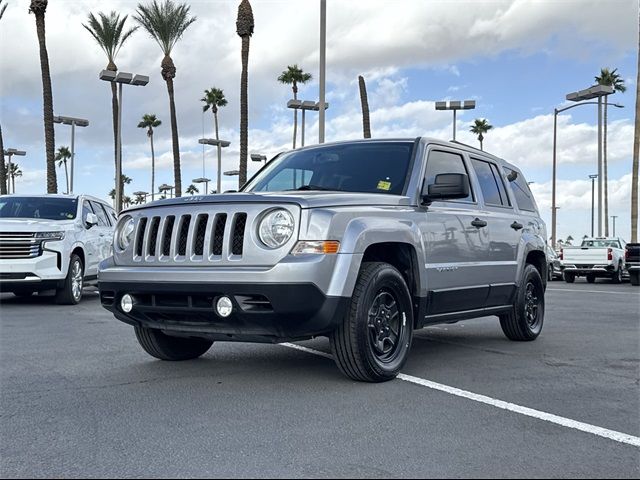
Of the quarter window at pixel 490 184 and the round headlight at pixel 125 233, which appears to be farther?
the quarter window at pixel 490 184

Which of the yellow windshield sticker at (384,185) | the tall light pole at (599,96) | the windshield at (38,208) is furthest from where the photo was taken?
the tall light pole at (599,96)

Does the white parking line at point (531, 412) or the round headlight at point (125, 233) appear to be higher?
the round headlight at point (125, 233)

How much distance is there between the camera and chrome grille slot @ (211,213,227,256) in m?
5.32

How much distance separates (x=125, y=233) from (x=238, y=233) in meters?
1.23

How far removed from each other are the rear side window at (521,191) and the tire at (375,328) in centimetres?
305

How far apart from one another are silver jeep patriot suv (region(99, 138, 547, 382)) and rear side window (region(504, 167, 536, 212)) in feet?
3.95

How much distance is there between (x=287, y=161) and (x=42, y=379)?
9.54 feet

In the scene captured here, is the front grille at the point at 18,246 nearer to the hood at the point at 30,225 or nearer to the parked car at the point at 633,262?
the hood at the point at 30,225

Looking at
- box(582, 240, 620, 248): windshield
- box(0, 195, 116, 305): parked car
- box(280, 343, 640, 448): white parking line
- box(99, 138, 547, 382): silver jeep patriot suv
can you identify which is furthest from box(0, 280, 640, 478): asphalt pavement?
box(582, 240, 620, 248): windshield

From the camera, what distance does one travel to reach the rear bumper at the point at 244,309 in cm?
502

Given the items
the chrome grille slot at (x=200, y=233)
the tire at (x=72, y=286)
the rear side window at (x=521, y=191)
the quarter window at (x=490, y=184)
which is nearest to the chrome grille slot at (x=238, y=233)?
the chrome grille slot at (x=200, y=233)

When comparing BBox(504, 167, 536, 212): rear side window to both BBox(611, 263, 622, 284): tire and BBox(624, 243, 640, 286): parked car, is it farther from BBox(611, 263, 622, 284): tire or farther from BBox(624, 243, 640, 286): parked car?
BBox(611, 263, 622, 284): tire

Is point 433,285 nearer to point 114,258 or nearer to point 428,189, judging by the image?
point 428,189

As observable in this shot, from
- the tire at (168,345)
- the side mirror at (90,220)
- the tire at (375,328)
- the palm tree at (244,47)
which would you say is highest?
the palm tree at (244,47)
